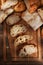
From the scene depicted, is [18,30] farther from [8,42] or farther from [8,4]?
[8,4]

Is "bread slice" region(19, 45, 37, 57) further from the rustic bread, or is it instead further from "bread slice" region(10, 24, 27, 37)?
the rustic bread

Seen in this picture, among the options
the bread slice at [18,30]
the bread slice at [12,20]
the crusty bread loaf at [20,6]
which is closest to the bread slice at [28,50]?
the bread slice at [18,30]

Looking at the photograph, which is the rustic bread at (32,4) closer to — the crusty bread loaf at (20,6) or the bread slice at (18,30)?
the crusty bread loaf at (20,6)

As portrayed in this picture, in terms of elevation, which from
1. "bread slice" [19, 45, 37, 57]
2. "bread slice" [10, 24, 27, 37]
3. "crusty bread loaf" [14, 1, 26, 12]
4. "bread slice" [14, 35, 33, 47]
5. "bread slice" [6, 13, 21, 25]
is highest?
"crusty bread loaf" [14, 1, 26, 12]

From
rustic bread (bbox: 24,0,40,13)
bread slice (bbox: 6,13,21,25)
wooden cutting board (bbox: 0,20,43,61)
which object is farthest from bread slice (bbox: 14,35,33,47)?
rustic bread (bbox: 24,0,40,13)

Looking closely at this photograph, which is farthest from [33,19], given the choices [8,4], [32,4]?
[8,4]

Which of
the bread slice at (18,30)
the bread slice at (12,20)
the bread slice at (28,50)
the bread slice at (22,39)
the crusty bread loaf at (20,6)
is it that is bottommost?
the bread slice at (28,50)

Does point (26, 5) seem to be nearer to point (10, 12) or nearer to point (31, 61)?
point (10, 12)

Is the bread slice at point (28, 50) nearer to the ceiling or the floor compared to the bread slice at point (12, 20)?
nearer to the floor

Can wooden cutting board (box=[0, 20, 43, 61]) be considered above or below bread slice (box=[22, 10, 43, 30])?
below
